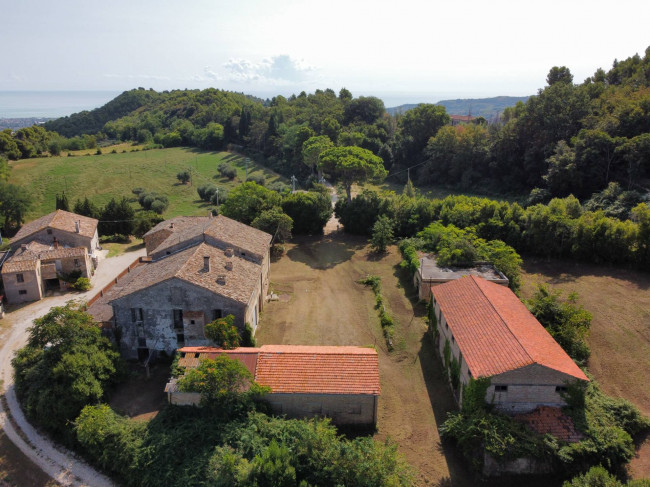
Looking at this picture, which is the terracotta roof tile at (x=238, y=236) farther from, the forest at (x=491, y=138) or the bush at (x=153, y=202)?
the forest at (x=491, y=138)

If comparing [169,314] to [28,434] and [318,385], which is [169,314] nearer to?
[28,434]

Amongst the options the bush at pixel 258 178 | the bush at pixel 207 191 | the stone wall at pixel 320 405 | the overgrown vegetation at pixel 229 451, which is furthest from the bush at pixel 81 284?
the bush at pixel 258 178

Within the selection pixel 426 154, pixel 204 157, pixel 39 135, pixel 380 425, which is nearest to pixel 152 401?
pixel 380 425

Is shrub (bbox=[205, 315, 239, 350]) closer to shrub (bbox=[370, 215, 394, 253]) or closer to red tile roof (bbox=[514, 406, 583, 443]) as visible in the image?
red tile roof (bbox=[514, 406, 583, 443])

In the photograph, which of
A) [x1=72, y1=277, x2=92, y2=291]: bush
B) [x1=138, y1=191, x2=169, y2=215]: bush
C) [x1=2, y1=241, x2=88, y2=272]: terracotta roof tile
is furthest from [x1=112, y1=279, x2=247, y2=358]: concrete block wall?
[x1=138, y1=191, x2=169, y2=215]: bush

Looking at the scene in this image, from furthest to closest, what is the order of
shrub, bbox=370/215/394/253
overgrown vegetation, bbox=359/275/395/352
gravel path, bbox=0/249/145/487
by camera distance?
shrub, bbox=370/215/394/253 < overgrown vegetation, bbox=359/275/395/352 < gravel path, bbox=0/249/145/487

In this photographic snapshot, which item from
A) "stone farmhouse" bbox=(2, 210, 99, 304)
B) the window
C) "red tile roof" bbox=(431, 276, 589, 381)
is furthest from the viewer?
"stone farmhouse" bbox=(2, 210, 99, 304)

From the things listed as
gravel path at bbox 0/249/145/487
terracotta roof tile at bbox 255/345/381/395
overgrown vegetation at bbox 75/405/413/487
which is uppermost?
terracotta roof tile at bbox 255/345/381/395

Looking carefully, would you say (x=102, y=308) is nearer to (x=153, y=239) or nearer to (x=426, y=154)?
(x=153, y=239)
